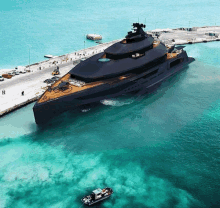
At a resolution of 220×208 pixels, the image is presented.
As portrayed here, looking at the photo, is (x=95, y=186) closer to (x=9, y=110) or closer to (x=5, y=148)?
(x=5, y=148)

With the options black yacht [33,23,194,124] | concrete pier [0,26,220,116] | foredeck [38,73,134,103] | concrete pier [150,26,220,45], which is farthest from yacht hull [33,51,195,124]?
concrete pier [150,26,220,45]

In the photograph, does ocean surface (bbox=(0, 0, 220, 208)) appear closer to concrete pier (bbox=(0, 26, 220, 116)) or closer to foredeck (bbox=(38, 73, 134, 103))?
concrete pier (bbox=(0, 26, 220, 116))

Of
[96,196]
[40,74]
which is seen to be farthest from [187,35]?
[96,196]

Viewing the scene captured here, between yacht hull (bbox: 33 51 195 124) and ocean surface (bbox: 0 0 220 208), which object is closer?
ocean surface (bbox: 0 0 220 208)

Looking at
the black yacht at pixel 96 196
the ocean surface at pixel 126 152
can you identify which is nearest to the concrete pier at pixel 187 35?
the ocean surface at pixel 126 152

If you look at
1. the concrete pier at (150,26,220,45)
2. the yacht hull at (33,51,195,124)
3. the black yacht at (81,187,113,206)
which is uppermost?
the concrete pier at (150,26,220,45)

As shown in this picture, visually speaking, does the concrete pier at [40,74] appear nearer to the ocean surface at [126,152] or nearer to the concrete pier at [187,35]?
the concrete pier at [187,35]

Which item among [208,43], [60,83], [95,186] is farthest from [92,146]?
[208,43]
